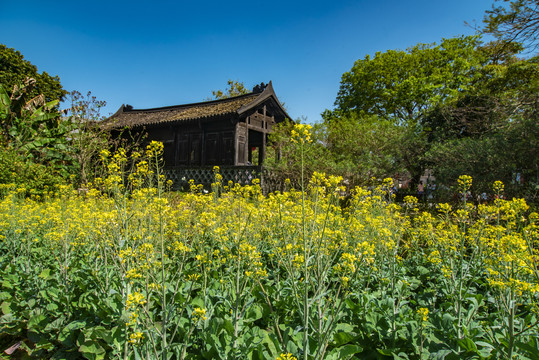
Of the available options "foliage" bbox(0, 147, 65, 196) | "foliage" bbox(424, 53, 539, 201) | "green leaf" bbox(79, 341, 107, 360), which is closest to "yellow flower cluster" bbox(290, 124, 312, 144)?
"green leaf" bbox(79, 341, 107, 360)

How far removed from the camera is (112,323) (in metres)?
2.54

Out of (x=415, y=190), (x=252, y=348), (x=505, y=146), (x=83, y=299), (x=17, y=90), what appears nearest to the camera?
(x=252, y=348)

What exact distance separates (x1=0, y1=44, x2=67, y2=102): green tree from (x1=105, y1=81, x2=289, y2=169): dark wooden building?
7.54 metres

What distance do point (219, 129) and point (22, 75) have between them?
15.1 meters

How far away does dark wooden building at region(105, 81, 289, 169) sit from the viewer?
1486cm

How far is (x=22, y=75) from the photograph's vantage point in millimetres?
19984

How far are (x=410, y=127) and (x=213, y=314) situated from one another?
13.2 m

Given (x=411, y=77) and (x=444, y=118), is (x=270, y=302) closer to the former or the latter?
(x=444, y=118)

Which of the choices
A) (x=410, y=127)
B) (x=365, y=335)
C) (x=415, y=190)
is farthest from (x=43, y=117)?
(x=415, y=190)

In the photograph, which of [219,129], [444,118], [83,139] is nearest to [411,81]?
[444,118]

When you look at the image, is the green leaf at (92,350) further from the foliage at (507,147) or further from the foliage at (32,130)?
the foliage at (32,130)

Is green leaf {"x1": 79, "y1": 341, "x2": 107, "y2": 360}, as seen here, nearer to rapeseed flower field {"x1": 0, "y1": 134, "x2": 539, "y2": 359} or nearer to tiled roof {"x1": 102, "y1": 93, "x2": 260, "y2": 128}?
rapeseed flower field {"x1": 0, "y1": 134, "x2": 539, "y2": 359}

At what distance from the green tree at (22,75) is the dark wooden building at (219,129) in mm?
7537

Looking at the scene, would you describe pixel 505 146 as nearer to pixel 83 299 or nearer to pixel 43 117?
pixel 83 299
